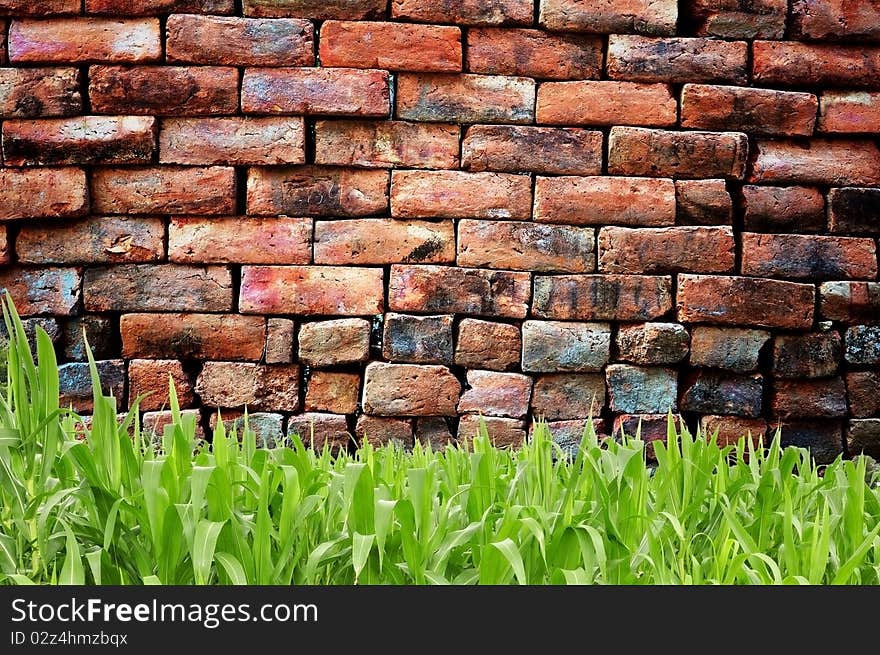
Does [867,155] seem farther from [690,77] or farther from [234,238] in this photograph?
[234,238]

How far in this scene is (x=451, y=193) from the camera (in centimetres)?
263

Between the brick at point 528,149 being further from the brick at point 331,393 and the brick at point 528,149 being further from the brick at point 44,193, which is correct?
the brick at point 44,193

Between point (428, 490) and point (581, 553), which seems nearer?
point (581, 553)

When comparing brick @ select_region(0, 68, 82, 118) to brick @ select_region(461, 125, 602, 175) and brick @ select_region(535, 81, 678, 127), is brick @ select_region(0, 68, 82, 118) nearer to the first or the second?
brick @ select_region(461, 125, 602, 175)

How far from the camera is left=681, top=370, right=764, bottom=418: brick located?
2.69m

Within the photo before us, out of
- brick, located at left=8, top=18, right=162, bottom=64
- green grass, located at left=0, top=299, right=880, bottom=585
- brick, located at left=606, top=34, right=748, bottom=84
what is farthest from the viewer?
brick, located at left=606, top=34, right=748, bottom=84

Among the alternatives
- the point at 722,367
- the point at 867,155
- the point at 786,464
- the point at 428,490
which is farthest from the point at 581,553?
the point at 867,155

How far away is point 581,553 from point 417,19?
1.77 m

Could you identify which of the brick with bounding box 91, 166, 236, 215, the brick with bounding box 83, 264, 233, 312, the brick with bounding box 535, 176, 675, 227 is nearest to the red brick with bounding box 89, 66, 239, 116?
the brick with bounding box 91, 166, 236, 215

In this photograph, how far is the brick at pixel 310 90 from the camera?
8.46 ft

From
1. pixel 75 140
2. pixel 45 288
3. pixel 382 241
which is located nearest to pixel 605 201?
pixel 382 241

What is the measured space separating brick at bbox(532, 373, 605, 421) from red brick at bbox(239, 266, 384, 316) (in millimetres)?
529

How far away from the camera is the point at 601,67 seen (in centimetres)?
267
